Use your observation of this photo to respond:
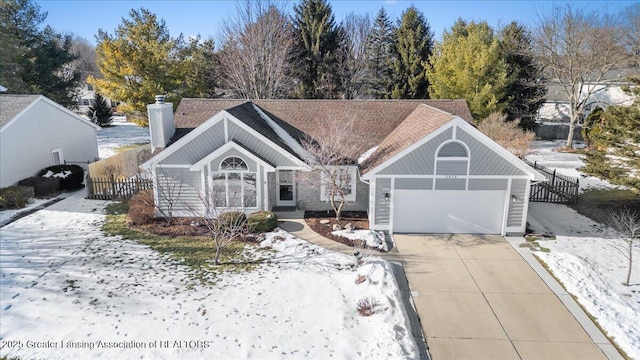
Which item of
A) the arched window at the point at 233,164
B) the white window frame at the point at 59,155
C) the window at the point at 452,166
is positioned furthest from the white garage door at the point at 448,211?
the white window frame at the point at 59,155

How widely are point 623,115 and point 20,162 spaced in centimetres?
2902

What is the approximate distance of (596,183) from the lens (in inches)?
944

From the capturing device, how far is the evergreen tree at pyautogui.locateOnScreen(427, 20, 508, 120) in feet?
107

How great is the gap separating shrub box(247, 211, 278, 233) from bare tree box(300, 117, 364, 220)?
8.25 ft

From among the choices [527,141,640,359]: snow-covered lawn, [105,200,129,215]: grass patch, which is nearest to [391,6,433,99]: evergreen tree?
[527,141,640,359]: snow-covered lawn

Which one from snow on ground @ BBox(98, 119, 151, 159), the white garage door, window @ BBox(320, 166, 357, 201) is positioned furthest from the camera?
snow on ground @ BBox(98, 119, 151, 159)

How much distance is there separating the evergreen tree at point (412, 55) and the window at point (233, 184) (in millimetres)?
24902

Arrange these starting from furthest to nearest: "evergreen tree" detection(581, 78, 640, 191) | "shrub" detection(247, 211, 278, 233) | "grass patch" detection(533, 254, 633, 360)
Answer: "evergreen tree" detection(581, 78, 640, 191) < "shrub" detection(247, 211, 278, 233) < "grass patch" detection(533, 254, 633, 360)

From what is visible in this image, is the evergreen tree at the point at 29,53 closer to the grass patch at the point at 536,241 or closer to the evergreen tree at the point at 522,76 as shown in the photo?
the grass patch at the point at 536,241

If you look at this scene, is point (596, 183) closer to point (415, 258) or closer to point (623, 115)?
point (623, 115)

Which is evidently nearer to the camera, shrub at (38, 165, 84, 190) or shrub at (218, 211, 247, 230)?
shrub at (218, 211, 247, 230)

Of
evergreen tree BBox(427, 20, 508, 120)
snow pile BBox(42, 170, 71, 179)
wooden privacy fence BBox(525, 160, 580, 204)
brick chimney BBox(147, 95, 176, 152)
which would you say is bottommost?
wooden privacy fence BBox(525, 160, 580, 204)

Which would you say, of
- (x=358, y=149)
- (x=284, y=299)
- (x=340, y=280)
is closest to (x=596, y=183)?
(x=358, y=149)

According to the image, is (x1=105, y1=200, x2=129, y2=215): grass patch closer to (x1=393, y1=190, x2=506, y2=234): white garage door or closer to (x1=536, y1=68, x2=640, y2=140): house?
(x1=393, y1=190, x2=506, y2=234): white garage door
